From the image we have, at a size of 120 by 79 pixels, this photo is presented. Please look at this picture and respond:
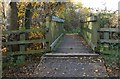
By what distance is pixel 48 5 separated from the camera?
1360cm

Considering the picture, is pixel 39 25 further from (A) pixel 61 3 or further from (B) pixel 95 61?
(B) pixel 95 61

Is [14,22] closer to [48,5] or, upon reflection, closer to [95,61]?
[95,61]

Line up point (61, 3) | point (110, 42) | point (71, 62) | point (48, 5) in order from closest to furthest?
point (71, 62) → point (110, 42) → point (48, 5) → point (61, 3)

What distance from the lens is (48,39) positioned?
809cm

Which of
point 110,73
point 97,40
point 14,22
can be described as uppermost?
point 14,22

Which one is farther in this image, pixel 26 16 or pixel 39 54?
pixel 26 16

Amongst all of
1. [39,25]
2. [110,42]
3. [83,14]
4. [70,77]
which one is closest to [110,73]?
[70,77]

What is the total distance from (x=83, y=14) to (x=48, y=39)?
15.6 metres

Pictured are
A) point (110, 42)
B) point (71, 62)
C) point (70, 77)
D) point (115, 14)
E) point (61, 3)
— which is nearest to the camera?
point (70, 77)

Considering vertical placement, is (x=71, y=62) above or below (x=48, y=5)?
below

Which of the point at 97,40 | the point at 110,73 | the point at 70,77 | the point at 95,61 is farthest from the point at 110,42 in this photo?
the point at 70,77

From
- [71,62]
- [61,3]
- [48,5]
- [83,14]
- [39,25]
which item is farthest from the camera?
[83,14]

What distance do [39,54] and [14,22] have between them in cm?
176

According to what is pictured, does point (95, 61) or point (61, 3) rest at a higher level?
point (61, 3)
